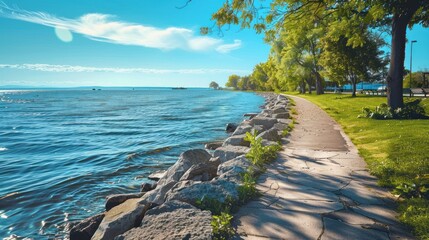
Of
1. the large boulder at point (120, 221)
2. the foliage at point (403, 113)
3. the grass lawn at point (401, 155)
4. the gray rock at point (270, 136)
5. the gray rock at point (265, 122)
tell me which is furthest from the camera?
the gray rock at point (265, 122)

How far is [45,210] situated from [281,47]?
53.9 meters

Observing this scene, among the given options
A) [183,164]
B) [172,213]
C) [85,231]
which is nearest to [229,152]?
[183,164]

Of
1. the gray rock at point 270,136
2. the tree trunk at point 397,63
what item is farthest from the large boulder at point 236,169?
the tree trunk at point 397,63

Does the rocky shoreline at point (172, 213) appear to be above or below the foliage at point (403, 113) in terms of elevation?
below

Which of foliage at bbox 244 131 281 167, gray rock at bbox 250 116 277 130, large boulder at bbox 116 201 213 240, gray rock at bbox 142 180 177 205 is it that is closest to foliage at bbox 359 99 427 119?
gray rock at bbox 250 116 277 130

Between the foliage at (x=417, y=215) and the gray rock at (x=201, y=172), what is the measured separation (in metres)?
3.99

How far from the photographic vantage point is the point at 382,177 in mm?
5449

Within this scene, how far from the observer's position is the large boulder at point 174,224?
3247 mm

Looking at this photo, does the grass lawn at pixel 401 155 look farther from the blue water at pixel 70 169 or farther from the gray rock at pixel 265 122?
the blue water at pixel 70 169

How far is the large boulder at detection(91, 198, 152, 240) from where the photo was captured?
4107 millimetres

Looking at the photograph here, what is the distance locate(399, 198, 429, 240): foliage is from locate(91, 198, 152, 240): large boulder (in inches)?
154

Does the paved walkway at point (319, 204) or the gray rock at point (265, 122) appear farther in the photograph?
the gray rock at point (265, 122)

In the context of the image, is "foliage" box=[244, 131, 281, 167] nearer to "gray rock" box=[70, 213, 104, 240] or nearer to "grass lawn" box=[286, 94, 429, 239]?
"grass lawn" box=[286, 94, 429, 239]

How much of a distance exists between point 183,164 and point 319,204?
4.16m
